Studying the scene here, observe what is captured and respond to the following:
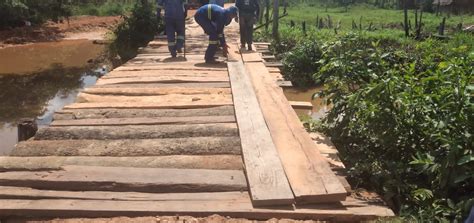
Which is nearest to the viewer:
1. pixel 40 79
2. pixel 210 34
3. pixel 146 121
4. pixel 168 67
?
pixel 146 121

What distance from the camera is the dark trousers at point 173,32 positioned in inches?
324

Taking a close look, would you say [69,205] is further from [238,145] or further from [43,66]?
[43,66]

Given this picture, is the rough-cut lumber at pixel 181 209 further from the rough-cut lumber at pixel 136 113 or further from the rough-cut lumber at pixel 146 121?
the rough-cut lumber at pixel 136 113

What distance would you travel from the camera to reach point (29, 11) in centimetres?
2138

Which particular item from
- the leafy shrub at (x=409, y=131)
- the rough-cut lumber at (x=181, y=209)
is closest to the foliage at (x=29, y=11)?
the leafy shrub at (x=409, y=131)

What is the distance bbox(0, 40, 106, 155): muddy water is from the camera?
9.56 meters

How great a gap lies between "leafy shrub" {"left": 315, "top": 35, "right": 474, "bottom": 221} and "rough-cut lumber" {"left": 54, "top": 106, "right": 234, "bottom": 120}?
121 centimetres

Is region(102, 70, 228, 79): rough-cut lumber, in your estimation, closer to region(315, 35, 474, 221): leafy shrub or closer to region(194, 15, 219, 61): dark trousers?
region(194, 15, 219, 61): dark trousers

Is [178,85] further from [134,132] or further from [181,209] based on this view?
[181,209]

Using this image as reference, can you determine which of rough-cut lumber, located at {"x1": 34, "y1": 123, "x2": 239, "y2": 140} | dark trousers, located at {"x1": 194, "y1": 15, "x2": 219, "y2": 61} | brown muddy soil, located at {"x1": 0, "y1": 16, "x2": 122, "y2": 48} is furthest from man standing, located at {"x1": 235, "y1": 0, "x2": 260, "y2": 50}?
brown muddy soil, located at {"x1": 0, "y1": 16, "x2": 122, "y2": 48}

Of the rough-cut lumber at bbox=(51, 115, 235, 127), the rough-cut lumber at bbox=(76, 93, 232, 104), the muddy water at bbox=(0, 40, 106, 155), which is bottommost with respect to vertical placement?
the muddy water at bbox=(0, 40, 106, 155)

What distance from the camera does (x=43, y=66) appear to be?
15078mm

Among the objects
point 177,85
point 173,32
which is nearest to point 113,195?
point 177,85

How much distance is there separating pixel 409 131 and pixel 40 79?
11.6m
